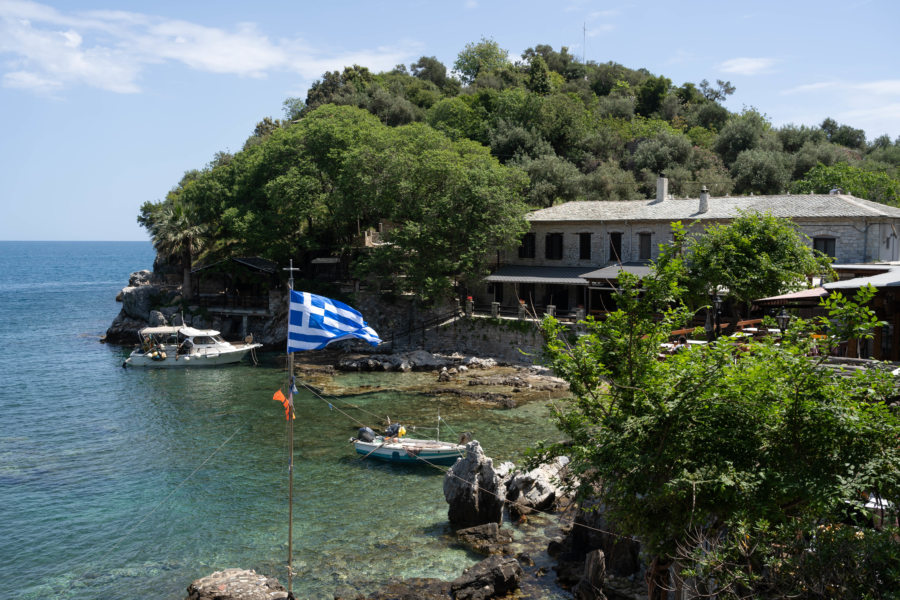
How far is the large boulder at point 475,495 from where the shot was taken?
65.6 feet

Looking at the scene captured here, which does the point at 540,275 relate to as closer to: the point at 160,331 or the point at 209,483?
the point at 160,331

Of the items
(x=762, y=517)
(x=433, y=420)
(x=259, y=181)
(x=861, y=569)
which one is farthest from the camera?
(x=259, y=181)

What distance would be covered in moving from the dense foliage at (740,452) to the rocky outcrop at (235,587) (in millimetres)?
7652

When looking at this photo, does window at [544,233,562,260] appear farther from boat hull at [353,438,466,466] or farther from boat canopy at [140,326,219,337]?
boat hull at [353,438,466,466]

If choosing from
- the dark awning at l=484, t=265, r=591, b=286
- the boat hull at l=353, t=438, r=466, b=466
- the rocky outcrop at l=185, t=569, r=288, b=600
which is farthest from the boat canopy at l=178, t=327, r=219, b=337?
the rocky outcrop at l=185, t=569, r=288, b=600

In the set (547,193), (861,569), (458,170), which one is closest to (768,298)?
(861,569)

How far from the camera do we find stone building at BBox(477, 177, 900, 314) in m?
36.7

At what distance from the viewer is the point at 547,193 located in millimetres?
58031

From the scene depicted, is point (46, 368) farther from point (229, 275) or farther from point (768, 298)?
point (768, 298)

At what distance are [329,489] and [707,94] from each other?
9624cm

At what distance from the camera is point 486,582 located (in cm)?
1620

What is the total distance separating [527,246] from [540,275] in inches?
150

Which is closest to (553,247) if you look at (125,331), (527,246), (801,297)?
(527,246)

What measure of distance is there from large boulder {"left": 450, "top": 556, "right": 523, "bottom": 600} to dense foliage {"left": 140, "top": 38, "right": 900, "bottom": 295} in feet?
86.6
